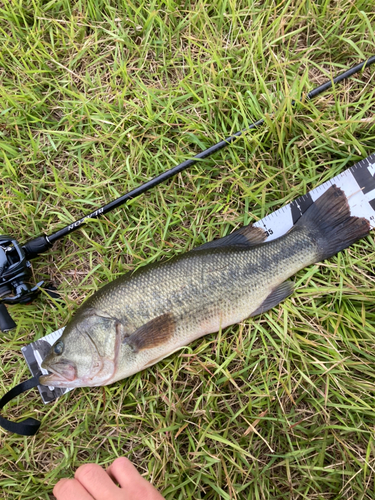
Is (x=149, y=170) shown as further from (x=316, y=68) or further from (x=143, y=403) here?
(x=143, y=403)

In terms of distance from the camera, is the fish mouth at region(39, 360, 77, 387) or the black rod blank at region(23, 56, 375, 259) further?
the black rod blank at region(23, 56, 375, 259)

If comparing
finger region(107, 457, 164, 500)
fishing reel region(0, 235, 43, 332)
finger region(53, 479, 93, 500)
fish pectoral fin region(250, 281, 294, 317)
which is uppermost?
fishing reel region(0, 235, 43, 332)

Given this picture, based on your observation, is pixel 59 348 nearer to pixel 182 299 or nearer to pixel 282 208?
pixel 182 299

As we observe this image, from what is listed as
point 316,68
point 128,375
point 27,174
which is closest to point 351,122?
point 316,68

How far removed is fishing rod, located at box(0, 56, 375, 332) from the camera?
2621 millimetres

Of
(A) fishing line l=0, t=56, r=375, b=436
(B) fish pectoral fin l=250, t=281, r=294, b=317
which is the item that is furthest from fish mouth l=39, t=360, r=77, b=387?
(B) fish pectoral fin l=250, t=281, r=294, b=317

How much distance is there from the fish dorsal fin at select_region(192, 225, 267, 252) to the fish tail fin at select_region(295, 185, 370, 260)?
1.03ft

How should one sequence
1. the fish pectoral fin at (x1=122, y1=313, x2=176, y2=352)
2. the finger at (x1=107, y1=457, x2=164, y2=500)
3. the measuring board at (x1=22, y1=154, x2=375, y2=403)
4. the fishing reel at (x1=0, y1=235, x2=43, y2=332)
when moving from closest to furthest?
the finger at (x1=107, y1=457, x2=164, y2=500) < the fish pectoral fin at (x1=122, y1=313, x2=176, y2=352) < the fishing reel at (x1=0, y1=235, x2=43, y2=332) < the measuring board at (x1=22, y1=154, x2=375, y2=403)

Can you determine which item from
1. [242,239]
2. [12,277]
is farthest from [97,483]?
[242,239]

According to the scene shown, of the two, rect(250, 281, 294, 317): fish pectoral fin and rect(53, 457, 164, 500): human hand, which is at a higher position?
rect(250, 281, 294, 317): fish pectoral fin

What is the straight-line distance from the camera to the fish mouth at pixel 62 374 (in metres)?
2.44

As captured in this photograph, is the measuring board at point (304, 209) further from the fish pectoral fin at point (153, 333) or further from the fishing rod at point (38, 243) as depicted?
the fish pectoral fin at point (153, 333)

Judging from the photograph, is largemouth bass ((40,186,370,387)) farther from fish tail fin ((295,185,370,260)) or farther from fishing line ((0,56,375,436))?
fishing line ((0,56,375,436))

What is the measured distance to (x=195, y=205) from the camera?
284 cm
